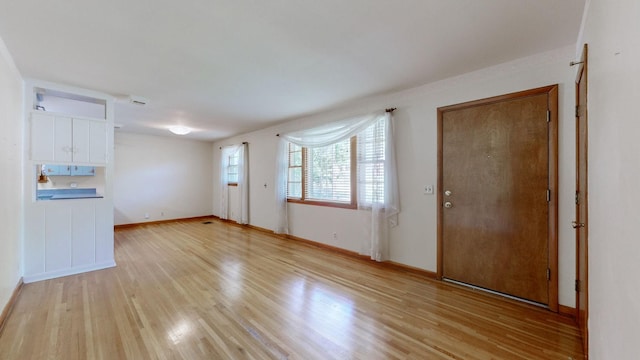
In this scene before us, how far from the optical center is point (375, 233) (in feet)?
11.7

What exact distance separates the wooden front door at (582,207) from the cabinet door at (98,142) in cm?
509

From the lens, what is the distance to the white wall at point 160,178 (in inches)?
248

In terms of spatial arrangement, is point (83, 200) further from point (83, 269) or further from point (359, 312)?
point (359, 312)

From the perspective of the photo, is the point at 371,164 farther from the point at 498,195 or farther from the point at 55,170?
the point at 55,170

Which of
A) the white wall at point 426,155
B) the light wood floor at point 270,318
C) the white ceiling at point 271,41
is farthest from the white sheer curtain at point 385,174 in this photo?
the white ceiling at point 271,41

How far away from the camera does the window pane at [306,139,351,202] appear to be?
4.19 m

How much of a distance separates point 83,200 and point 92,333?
7.09 ft

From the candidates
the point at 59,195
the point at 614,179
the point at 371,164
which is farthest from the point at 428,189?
the point at 59,195

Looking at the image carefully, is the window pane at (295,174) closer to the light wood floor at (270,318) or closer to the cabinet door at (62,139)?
the light wood floor at (270,318)

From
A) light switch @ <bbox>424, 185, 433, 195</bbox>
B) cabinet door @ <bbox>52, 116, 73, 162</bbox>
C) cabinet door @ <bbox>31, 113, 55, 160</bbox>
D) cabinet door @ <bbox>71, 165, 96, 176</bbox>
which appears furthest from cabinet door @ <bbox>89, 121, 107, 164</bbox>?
light switch @ <bbox>424, 185, 433, 195</bbox>

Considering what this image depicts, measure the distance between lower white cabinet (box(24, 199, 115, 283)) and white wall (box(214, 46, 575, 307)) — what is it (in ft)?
9.56

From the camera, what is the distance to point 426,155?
3215mm

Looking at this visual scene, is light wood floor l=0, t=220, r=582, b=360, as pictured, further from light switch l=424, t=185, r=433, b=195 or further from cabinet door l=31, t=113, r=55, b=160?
cabinet door l=31, t=113, r=55, b=160

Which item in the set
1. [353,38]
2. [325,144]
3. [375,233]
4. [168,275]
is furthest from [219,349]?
[325,144]
